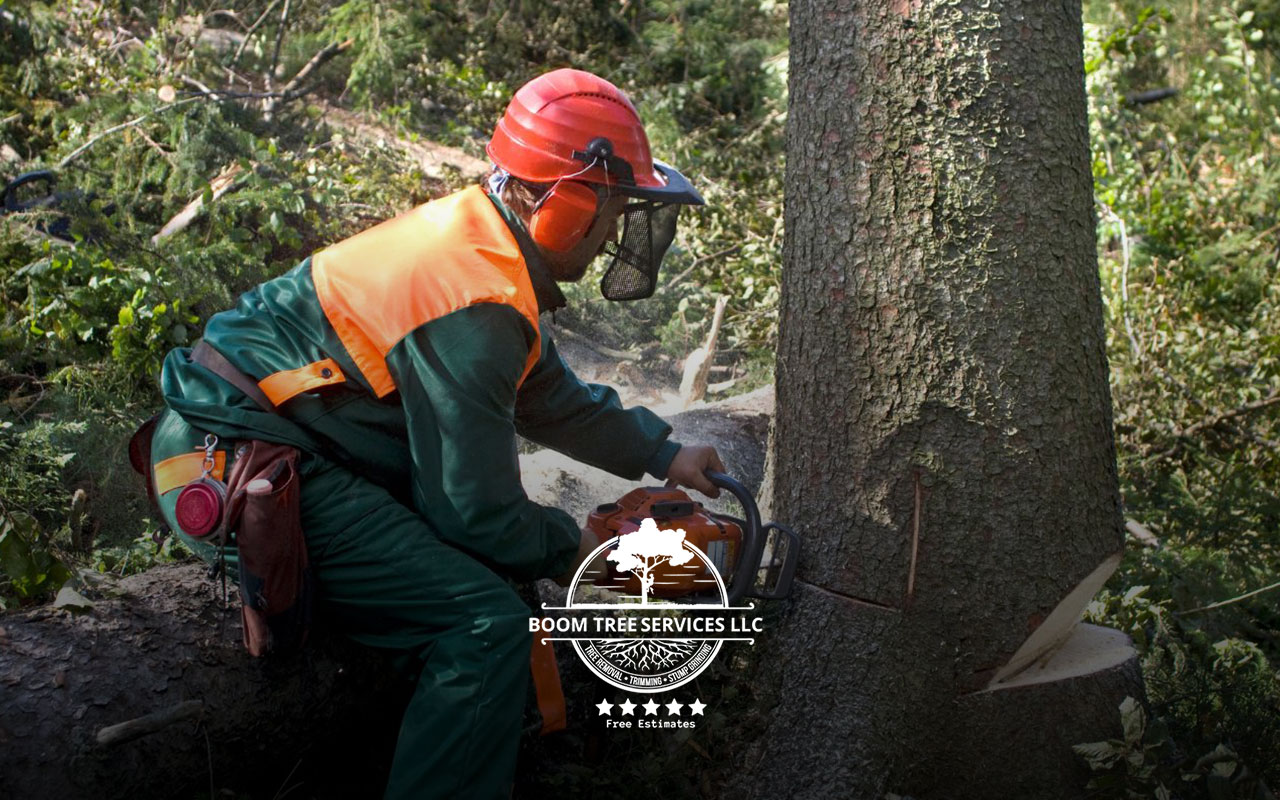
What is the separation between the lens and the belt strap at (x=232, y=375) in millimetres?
2365

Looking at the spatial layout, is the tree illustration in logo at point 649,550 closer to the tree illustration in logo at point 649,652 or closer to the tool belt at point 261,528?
the tree illustration in logo at point 649,652

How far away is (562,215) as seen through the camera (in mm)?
2504

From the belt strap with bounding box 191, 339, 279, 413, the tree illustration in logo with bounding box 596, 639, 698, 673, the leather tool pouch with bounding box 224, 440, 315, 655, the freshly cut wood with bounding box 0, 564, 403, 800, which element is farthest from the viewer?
the tree illustration in logo with bounding box 596, 639, 698, 673

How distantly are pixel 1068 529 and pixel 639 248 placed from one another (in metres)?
1.29

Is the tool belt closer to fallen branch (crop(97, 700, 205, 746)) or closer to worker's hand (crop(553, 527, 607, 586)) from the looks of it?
fallen branch (crop(97, 700, 205, 746))

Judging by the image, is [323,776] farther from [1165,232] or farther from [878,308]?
[1165,232]

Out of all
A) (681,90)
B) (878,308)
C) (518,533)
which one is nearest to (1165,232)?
(681,90)

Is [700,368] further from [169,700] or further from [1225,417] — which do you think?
[169,700]

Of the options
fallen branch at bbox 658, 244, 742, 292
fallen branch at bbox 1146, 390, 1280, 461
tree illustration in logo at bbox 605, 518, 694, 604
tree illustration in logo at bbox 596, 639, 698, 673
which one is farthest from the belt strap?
fallen branch at bbox 1146, 390, 1280, 461

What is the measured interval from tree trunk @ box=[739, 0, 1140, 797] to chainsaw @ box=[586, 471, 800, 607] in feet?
0.41

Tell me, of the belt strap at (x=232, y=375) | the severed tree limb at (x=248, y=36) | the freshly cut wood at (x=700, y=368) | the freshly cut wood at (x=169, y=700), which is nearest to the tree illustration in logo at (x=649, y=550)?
the freshly cut wood at (x=169, y=700)

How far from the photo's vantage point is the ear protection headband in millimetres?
2473

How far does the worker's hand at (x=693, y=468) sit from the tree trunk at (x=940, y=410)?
279 millimetres

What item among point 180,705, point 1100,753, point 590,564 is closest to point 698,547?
point 590,564
